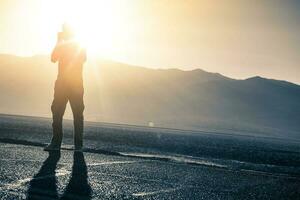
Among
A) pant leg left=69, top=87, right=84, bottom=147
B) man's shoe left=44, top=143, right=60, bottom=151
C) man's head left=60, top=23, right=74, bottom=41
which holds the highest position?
man's head left=60, top=23, right=74, bottom=41

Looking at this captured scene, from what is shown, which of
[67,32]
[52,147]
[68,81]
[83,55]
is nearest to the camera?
[52,147]

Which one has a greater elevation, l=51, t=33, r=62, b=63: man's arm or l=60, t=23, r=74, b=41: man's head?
l=60, t=23, r=74, b=41: man's head

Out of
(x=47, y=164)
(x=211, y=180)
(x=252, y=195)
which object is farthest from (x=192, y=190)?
(x=47, y=164)

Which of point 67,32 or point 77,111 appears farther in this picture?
point 77,111

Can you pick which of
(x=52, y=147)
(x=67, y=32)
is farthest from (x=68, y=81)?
(x=52, y=147)

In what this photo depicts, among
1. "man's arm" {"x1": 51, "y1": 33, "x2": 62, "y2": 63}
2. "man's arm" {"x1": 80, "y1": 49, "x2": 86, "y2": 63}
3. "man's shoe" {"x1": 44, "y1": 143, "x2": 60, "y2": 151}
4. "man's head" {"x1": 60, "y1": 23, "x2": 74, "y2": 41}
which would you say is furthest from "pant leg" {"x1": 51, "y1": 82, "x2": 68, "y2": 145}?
"man's head" {"x1": 60, "y1": 23, "x2": 74, "y2": 41}

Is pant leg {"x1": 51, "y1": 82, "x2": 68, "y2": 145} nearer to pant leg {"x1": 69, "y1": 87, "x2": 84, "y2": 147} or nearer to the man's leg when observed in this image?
the man's leg

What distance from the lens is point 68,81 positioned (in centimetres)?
1222

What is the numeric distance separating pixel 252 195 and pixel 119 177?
1.81m

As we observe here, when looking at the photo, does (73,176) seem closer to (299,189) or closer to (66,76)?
(299,189)

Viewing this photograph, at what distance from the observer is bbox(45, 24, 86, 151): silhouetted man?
12.0 metres

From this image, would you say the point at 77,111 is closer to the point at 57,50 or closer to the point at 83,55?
the point at 83,55

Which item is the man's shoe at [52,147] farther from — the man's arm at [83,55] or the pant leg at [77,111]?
the man's arm at [83,55]

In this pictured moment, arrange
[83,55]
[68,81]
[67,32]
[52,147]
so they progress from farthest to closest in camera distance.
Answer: [83,55] < [68,81] < [67,32] < [52,147]
